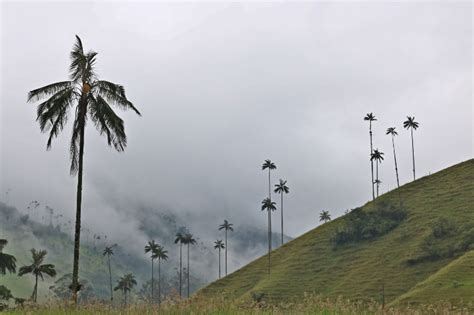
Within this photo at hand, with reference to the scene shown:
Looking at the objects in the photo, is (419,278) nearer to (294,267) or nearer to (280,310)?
(294,267)

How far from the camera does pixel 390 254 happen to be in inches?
3962

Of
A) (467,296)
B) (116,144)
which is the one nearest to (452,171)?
(467,296)

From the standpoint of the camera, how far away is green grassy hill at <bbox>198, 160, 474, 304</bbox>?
271 ft

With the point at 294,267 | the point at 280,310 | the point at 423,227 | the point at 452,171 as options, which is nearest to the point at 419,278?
the point at 423,227

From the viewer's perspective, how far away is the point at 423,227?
10631 centimetres

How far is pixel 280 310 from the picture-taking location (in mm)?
8922

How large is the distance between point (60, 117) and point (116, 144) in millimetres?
2831

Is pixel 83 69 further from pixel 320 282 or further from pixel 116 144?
pixel 320 282

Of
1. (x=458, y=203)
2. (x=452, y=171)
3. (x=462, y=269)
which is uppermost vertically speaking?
(x=452, y=171)

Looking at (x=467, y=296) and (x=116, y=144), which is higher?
(x=116, y=144)

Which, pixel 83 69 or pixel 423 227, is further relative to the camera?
pixel 423 227

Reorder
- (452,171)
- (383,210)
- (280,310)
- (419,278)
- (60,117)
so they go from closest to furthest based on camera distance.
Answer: (280,310) < (60,117) < (419,278) < (383,210) < (452,171)

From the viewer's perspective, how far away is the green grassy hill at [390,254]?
82750 mm

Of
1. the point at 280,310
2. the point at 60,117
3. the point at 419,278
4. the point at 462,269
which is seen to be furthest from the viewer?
the point at 419,278
